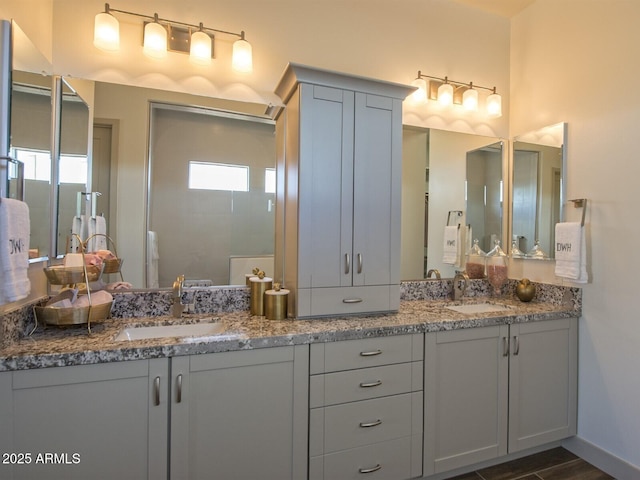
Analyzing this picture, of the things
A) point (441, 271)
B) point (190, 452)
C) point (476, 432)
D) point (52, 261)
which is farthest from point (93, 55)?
point (476, 432)

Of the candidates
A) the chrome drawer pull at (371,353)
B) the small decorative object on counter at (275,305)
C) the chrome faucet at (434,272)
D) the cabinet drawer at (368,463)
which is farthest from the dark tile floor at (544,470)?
the small decorative object on counter at (275,305)

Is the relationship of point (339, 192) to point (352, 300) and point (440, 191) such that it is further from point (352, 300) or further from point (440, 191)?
point (440, 191)

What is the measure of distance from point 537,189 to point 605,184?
0.44 meters

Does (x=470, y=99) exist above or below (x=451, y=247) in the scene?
above

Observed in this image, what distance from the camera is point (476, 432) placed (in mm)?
1818

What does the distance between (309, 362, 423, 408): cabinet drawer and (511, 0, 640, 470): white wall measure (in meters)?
1.18

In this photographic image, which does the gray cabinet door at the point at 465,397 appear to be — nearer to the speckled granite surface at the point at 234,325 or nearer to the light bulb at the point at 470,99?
the speckled granite surface at the point at 234,325

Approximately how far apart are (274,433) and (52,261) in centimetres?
131

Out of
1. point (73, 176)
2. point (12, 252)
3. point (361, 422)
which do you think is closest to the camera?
point (12, 252)

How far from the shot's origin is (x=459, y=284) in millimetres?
2375

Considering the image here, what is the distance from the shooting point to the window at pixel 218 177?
6.10 feet

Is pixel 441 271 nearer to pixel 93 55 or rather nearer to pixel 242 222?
pixel 242 222

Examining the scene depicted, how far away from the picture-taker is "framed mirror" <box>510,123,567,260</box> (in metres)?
2.24

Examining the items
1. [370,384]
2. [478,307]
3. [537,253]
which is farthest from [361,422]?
[537,253]
